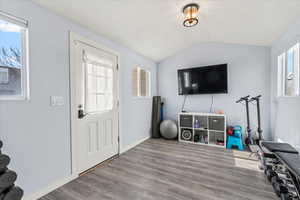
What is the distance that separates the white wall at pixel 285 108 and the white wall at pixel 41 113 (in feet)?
10.3

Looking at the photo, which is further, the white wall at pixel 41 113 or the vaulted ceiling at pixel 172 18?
the vaulted ceiling at pixel 172 18

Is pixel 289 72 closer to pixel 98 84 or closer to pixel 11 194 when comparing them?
pixel 98 84

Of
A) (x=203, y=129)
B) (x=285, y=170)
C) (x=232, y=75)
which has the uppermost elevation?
(x=232, y=75)

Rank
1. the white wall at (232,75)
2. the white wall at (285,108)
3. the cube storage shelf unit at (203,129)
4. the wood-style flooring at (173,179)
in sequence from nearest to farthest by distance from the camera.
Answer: the wood-style flooring at (173,179), the white wall at (285,108), the white wall at (232,75), the cube storage shelf unit at (203,129)

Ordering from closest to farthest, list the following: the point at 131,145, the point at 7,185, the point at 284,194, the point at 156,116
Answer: the point at 7,185 → the point at 284,194 → the point at 131,145 → the point at 156,116

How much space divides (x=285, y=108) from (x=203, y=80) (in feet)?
5.33

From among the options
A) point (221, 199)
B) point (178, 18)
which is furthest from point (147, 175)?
point (178, 18)

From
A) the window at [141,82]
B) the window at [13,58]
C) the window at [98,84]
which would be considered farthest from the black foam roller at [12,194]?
the window at [141,82]

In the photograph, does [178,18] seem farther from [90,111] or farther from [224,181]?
[224,181]

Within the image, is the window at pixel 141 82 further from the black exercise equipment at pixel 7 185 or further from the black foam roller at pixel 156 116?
the black exercise equipment at pixel 7 185

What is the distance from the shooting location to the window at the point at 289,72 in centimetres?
200

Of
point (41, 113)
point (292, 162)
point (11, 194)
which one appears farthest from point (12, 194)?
point (292, 162)

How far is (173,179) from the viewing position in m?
1.88

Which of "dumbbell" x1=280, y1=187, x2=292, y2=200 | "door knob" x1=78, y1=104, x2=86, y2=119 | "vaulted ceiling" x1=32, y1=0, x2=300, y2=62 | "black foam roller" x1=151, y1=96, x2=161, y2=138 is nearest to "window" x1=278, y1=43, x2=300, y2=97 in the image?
"vaulted ceiling" x1=32, y1=0, x2=300, y2=62
